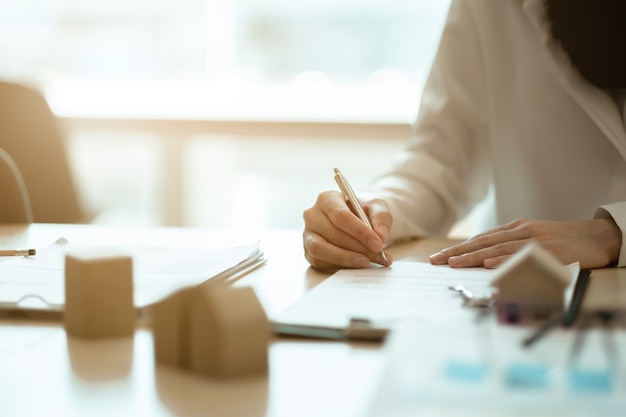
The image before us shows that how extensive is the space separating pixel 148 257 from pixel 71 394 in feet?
1.70

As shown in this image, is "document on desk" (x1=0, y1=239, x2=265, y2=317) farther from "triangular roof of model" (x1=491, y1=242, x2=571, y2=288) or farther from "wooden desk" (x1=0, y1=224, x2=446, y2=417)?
"triangular roof of model" (x1=491, y1=242, x2=571, y2=288)

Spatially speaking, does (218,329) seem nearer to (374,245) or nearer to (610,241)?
(374,245)

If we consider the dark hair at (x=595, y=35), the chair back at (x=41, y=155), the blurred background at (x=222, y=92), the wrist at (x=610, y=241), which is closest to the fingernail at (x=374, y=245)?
the wrist at (x=610, y=241)

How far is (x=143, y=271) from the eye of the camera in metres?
1.05

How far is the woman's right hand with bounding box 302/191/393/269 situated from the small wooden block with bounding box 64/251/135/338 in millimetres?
365

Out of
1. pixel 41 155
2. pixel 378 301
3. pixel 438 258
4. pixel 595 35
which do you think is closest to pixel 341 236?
pixel 438 258

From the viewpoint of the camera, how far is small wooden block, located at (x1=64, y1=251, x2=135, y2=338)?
0.76 metres

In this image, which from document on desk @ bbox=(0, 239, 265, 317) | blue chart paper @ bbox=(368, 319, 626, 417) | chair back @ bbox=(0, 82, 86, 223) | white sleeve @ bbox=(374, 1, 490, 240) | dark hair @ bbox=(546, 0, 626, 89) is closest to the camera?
blue chart paper @ bbox=(368, 319, 626, 417)

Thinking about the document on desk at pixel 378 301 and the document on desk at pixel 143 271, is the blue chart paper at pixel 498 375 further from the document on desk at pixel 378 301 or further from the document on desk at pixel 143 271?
the document on desk at pixel 143 271

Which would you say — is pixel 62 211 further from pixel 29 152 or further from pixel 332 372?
pixel 332 372

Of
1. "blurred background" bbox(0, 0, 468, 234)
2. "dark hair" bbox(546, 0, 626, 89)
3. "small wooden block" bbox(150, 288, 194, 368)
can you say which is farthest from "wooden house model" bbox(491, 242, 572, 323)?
"blurred background" bbox(0, 0, 468, 234)

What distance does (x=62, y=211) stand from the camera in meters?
2.29

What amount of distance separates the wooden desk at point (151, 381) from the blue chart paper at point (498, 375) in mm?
36

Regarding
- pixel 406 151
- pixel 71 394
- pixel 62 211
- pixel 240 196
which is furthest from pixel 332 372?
pixel 240 196
